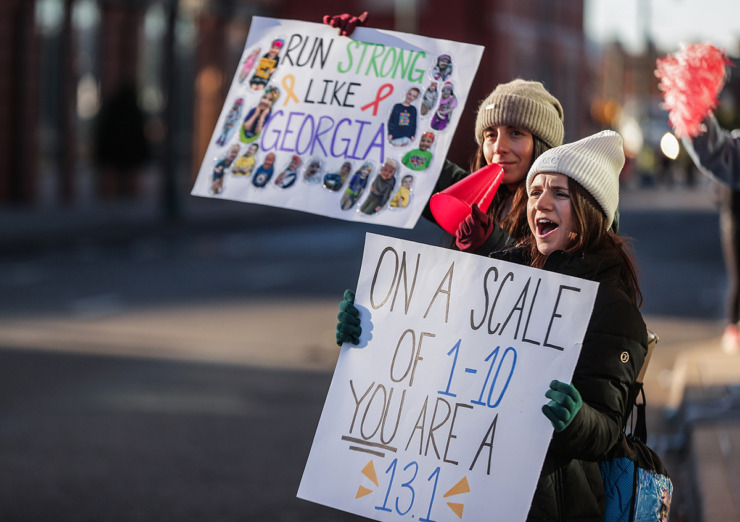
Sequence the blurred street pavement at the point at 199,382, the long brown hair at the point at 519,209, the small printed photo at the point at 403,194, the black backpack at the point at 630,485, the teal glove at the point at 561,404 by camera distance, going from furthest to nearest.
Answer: the blurred street pavement at the point at 199,382 < the small printed photo at the point at 403,194 < the long brown hair at the point at 519,209 < the black backpack at the point at 630,485 < the teal glove at the point at 561,404

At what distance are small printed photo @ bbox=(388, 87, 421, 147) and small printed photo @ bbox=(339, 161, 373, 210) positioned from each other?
11cm

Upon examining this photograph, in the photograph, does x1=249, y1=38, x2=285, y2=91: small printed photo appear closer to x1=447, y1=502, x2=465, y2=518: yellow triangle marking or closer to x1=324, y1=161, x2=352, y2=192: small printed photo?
x1=324, y1=161, x2=352, y2=192: small printed photo

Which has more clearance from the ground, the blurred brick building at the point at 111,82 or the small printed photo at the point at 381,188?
the small printed photo at the point at 381,188

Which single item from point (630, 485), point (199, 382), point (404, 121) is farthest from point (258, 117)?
point (199, 382)

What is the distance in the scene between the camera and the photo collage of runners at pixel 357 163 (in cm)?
383

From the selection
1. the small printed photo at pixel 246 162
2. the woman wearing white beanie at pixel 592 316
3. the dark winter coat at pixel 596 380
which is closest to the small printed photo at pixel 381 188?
the small printed photo at pixel 246 162

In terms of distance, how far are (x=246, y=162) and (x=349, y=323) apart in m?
0.74

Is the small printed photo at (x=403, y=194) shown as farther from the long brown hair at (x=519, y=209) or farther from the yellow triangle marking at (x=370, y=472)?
the yellow triangle marking at (x=370, y=472)

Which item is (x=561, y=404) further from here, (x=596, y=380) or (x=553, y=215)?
(x=553, y=215)

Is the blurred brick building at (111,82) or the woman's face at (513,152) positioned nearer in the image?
the woman's face at (513,152)

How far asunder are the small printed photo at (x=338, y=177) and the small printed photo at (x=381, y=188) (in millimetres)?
100

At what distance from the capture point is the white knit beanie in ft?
10.8

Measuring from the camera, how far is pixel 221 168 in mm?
4027

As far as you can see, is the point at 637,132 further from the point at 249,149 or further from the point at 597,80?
the point at 249,149
